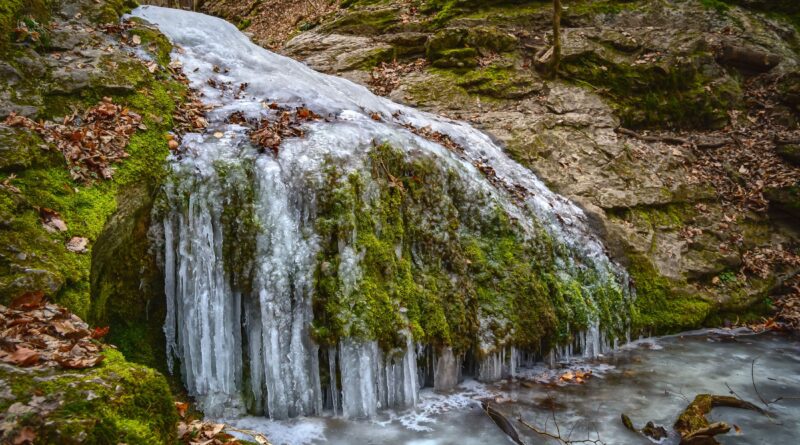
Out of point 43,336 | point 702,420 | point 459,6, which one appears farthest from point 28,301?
point 459,6

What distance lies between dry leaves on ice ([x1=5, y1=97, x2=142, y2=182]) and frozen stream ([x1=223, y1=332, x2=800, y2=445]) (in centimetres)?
243

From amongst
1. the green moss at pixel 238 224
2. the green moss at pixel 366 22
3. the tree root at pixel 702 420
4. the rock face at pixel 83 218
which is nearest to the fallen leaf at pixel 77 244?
the rock face at pixel 83 218

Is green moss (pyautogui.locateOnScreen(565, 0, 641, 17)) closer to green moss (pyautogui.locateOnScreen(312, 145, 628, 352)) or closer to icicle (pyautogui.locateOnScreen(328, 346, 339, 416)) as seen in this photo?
green moss (pyautogui.locateOnScreen(312, 145, 628, 352))

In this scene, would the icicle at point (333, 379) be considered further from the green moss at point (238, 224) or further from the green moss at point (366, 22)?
the green moss at point (366, 22)

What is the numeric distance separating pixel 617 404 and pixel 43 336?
4.75 metres

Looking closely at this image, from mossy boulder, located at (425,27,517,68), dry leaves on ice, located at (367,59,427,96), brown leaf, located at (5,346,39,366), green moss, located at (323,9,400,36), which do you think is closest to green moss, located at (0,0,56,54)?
brown leaf, located at (5,346,39,366)

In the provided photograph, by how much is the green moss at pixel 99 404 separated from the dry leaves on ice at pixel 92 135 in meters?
2.16

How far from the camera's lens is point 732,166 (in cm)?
916

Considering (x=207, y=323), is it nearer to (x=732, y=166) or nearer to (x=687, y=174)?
(x=687, y=174)

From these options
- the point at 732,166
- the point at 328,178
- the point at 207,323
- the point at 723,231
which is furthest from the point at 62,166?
the point at 732,166

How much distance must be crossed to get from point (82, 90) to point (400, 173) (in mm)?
3174

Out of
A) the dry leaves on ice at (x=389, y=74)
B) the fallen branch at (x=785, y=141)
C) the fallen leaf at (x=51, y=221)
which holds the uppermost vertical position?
the dry leaves on ice at (x=389, y=74)

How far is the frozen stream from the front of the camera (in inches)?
160

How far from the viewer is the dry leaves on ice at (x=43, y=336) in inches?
91.0
